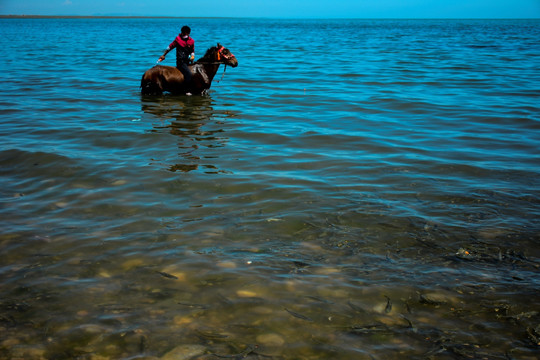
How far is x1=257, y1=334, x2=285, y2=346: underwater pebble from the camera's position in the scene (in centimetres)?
340

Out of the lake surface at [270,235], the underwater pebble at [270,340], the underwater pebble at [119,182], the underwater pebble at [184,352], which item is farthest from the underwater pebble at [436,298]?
the underwater pebble at [119,182]

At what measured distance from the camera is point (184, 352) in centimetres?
328

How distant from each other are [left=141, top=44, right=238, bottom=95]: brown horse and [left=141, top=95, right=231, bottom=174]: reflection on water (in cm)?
29

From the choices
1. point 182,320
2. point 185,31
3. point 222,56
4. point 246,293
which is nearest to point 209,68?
point 222,56

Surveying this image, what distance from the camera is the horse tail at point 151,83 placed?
1401cm

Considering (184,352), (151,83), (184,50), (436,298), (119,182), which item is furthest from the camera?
(151,83)

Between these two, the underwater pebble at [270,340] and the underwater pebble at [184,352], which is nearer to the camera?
the underwater pebble at [184,352]

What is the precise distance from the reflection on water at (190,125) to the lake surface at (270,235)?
7cm

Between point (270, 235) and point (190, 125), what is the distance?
620cm

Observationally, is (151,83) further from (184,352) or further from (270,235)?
(184,352)

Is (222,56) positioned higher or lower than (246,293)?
higher

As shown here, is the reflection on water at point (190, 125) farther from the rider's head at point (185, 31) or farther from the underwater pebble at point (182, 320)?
the underwater pebble at point (182, 320)

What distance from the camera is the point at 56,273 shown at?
14.1 feet

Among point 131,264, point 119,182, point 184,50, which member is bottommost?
point 131,264
